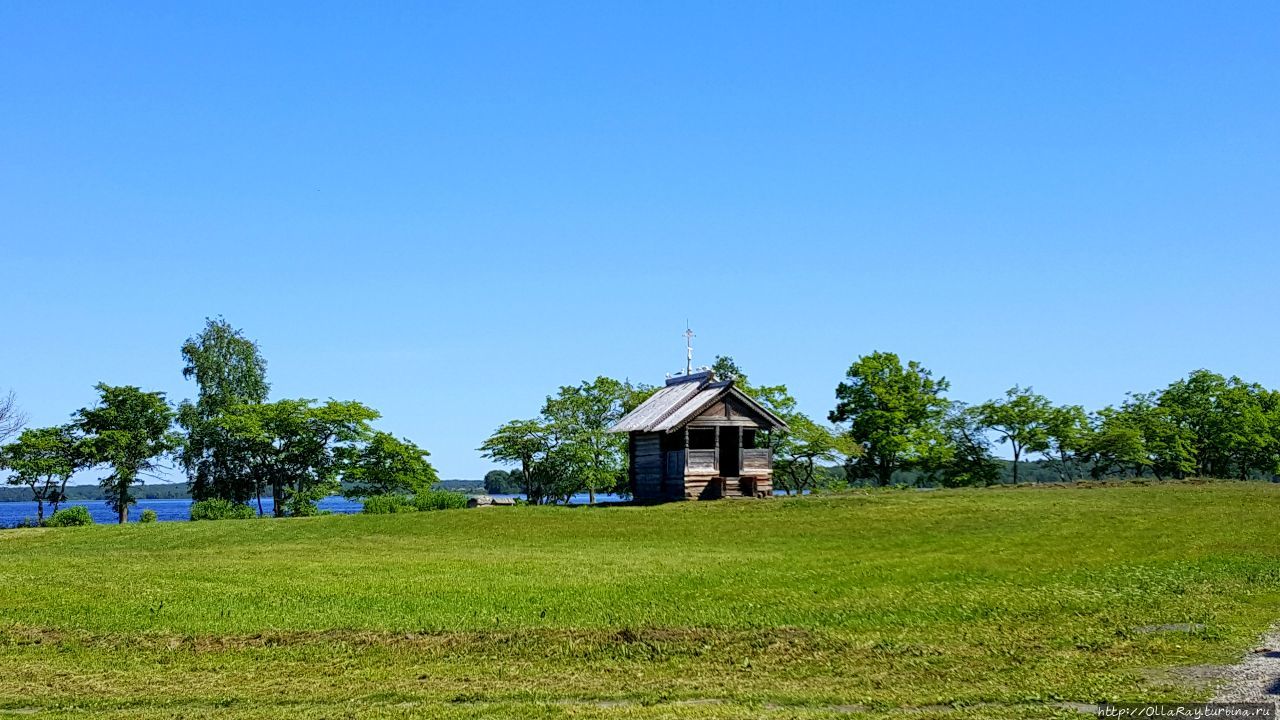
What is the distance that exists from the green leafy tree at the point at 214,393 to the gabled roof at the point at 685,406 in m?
27.0

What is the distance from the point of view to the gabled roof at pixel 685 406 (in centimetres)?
4662

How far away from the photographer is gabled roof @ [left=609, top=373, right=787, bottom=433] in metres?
46.6

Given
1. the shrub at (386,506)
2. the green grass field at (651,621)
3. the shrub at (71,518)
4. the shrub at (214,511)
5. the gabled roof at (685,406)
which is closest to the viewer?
the green grass field at (651,621)

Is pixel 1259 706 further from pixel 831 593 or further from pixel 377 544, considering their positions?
pixel 377 544

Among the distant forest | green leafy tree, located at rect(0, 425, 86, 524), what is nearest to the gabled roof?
the distant forest

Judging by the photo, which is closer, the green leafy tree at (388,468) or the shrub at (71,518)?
the shrub at (71,518)

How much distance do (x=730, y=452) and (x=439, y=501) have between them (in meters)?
13.4

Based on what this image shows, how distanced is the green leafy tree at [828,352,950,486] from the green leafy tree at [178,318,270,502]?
3675 cm

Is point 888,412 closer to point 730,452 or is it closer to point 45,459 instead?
point 730,452

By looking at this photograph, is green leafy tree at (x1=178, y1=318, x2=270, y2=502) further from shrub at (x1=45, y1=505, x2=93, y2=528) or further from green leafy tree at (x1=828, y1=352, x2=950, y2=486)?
green leafy tree at (x1=828, y1=352, x2=950, y2=486)

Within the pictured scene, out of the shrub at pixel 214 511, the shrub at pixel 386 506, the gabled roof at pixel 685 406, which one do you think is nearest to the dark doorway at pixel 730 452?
the gabled roof at pixel 685 406

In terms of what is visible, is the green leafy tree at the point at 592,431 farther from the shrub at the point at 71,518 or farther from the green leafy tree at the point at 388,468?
the shrub at the point at 71,518

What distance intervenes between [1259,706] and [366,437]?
50.0 meters

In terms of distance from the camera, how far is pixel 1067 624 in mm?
16266
